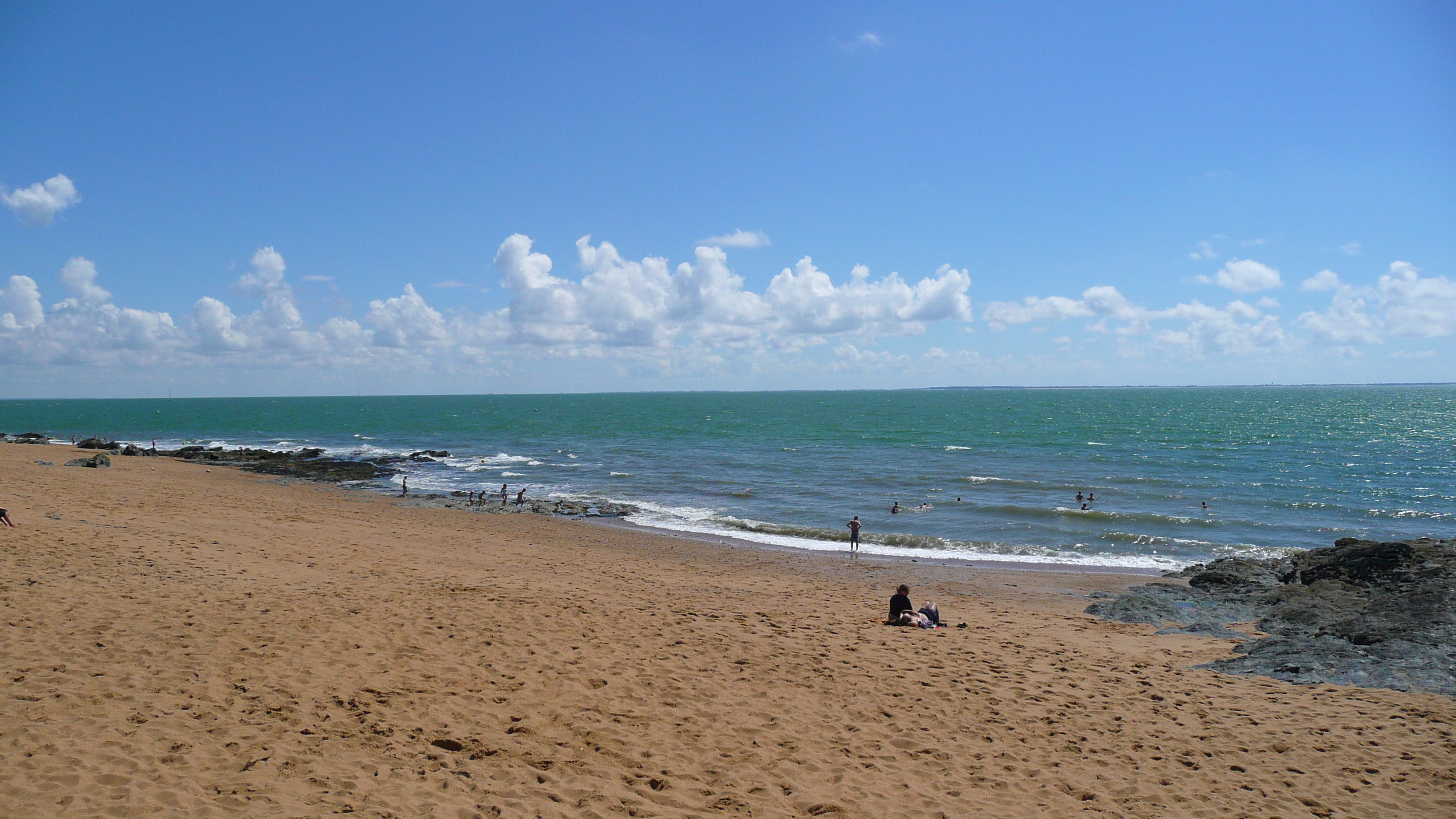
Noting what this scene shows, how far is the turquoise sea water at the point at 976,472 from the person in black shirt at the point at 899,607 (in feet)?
34.1

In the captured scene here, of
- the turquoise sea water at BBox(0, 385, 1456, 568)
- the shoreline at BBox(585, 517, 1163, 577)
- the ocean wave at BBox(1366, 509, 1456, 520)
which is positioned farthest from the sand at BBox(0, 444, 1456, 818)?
the ocean wave at BBox(1366, 509, 1456, 520)

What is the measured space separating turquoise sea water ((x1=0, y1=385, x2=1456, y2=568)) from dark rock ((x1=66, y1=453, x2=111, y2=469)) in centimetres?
1326

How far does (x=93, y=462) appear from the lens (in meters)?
35.1

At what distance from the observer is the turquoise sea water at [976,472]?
26.2 m

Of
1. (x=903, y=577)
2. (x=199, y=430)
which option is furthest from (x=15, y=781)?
(x=199, y=430)

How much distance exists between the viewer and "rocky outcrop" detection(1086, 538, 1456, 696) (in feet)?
36.8

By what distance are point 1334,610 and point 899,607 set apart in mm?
8916

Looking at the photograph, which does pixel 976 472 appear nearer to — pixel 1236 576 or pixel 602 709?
pixel 1236 576

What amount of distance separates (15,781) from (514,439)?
65723 millimetres

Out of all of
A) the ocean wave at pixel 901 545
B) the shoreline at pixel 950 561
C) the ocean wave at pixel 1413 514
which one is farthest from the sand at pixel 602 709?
the ocean wave at pixel 1413 514

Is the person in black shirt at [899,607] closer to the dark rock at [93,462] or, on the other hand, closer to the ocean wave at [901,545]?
the ocean wave at [901,545]

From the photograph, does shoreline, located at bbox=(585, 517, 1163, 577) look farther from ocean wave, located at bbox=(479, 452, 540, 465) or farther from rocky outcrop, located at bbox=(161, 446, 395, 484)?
ocean wave, located at bbox=(479, 452, 540, 465)

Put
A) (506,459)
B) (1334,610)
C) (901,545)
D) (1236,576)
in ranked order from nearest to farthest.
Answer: (1334,610), (1236,576), (901,545), (506,459)

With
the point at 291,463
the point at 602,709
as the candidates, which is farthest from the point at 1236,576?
the point at 291,463
